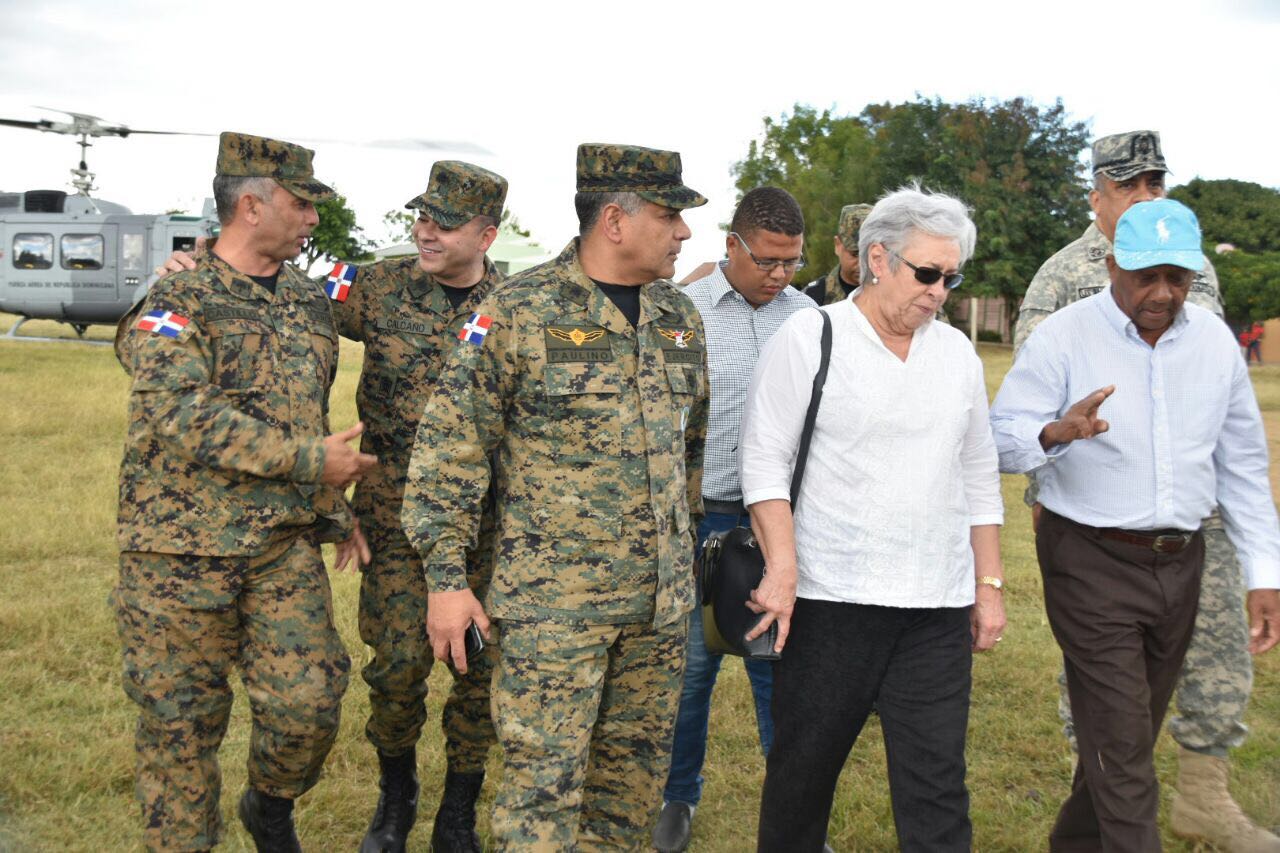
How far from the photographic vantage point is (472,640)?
313 cm

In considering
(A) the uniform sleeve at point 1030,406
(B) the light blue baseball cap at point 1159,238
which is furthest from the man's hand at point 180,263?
(B) the light blue baseball cap at point 1159,238

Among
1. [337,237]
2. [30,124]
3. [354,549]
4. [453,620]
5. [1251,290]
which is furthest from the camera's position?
[337,237]

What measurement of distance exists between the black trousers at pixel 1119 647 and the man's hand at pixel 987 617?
0.35 metres

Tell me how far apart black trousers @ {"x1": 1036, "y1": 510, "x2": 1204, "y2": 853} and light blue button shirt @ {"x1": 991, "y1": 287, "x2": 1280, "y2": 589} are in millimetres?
103

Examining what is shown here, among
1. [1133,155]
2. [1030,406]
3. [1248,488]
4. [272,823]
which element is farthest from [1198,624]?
[272,823]

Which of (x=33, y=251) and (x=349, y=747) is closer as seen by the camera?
(x=349, y=747)

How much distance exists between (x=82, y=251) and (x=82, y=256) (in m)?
0.10

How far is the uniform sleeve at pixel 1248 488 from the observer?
11.7ft

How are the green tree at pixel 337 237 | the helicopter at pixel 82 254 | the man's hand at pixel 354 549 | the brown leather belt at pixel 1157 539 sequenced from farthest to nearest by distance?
the green tree at pixel 337 237 → the helicopter at pixel 82 254 → the man's hand at pixel 354 549 → the brown leather belt at pixel 1157 539

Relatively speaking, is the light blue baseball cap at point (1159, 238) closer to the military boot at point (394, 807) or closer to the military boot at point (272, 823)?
the military boot at point (394, 807)

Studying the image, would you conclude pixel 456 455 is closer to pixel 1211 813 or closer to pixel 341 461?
pixel 341 461

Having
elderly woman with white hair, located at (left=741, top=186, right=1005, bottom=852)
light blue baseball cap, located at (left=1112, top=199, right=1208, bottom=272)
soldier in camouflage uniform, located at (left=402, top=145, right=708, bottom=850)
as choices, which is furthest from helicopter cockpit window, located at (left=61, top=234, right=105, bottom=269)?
light blue baseball cap, located at (left=1112, top=199, right=1208, bottom=272)

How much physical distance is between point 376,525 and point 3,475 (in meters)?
7.16

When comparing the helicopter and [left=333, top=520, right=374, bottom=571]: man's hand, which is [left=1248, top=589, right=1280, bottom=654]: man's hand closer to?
[left=333, top=520, right=374, bottom=571]: man's hand
